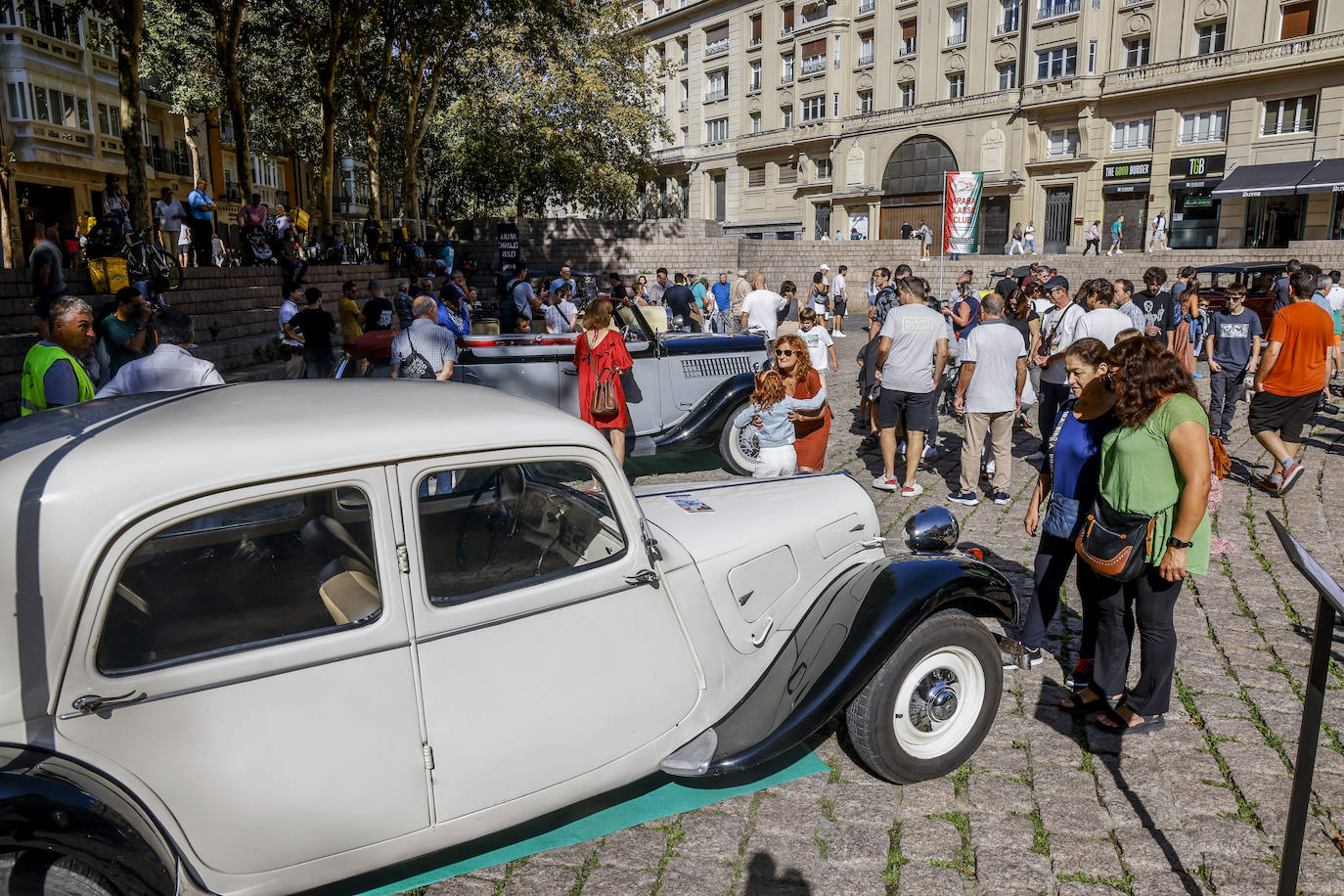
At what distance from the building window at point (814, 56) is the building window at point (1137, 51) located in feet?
52.7

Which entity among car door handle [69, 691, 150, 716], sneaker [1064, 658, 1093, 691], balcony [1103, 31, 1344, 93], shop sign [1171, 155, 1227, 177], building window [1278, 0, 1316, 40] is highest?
building window [1278, 0, 1316, 40]

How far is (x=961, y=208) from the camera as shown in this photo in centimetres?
2341

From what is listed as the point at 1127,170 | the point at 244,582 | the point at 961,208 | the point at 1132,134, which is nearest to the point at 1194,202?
the point at 1127,170

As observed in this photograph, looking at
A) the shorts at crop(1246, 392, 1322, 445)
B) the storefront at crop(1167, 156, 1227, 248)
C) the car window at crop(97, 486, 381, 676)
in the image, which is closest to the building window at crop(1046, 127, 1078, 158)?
the storefront at crop(1167, 156, 1227, 248)

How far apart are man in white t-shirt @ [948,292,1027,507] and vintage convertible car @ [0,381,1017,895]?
4082 mm

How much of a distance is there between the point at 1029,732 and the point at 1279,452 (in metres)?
5.27

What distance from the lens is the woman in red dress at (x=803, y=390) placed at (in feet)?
21.6

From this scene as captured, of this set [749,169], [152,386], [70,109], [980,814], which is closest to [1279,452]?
[980,814]

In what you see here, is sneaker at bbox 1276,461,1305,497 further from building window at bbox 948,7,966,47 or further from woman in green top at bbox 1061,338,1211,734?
building window at bbox 948,7,966,47

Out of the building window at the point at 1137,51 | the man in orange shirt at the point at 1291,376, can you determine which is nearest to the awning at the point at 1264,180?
the building window at the point at 1137,51

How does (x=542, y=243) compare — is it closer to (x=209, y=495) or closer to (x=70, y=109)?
(x=70, y=109)

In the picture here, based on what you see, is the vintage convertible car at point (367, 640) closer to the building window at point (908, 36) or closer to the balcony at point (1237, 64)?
the balcony at point (1237, 64)

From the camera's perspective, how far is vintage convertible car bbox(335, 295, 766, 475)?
8898 millimetres

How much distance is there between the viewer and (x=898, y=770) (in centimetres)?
364
